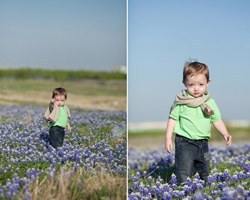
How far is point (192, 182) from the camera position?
4.43 meters

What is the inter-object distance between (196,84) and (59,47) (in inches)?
49.6

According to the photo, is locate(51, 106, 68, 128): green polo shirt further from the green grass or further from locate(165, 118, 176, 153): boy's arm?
locate(165, 118, 176, 153): boy's arm

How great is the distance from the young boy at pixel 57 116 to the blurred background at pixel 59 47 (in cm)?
9

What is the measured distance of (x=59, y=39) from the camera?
475 centimetres

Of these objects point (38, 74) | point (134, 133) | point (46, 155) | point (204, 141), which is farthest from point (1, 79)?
point (134, 133)

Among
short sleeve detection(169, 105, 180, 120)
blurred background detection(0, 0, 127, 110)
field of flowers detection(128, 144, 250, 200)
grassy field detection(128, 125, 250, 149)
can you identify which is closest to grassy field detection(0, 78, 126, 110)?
blurred background detection(0, 0, 127, 110)

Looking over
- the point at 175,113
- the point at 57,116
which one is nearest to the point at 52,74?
the point at 57,116

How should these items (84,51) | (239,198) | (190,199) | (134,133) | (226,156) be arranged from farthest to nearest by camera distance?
1. (134,133)
2. (226,156)
3. (84,51)
4. (190,199)
5. (239,198)

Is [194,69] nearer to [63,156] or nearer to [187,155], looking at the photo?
[187,155]

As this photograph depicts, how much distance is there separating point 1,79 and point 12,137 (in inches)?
26.0

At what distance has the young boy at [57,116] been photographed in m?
4.47

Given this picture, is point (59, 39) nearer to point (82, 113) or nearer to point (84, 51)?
point (84, 51)

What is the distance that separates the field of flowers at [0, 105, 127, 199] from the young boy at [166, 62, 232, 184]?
51 cm

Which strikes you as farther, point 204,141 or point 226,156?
point 226,156
